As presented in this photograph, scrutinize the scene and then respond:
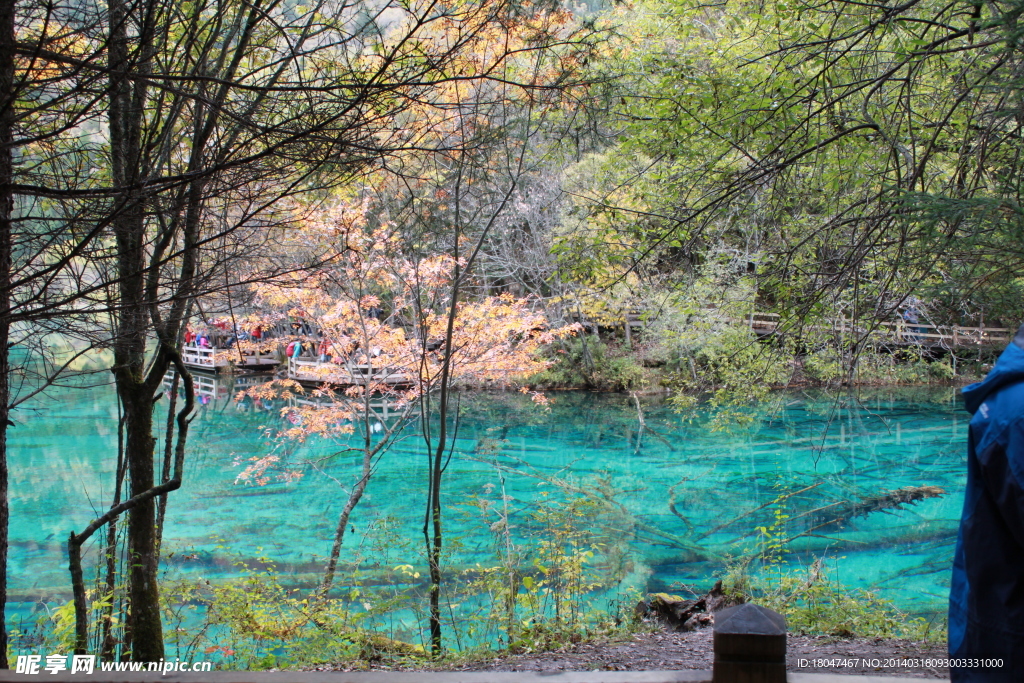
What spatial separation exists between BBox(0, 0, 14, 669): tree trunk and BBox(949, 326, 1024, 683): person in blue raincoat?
216 centimetres

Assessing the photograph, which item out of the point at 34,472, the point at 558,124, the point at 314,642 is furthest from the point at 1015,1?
the point at 34,472

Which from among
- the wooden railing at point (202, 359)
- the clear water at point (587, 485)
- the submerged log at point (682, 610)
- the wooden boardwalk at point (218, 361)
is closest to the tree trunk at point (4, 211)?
the clear water at point (587, 485)

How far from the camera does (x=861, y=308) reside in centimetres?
457

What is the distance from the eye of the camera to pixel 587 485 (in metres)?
10.4

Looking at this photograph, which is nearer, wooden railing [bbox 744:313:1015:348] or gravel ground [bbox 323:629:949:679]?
gravel ground [bbox 323:629:949:679]

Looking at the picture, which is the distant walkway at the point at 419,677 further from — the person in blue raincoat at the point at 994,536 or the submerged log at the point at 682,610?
the submerged log at the point at 682,610

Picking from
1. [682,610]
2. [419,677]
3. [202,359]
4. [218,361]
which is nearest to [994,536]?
[419,677]

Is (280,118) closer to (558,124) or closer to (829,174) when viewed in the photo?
(558,124)

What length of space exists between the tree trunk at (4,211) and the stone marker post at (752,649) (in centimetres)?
196

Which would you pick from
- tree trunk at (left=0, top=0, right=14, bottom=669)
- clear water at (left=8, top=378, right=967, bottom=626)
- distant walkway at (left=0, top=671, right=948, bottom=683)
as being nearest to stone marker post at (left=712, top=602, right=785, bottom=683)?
distant walkway at (left=0, top=671, right=948, bottom=683)

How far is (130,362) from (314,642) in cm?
203

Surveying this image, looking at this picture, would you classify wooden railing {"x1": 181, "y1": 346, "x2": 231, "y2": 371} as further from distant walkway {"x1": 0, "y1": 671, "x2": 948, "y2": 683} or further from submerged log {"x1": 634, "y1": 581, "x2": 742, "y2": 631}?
distant walkway {"x1": 0, "y1": 671, "x2": 948, "y2": 683}

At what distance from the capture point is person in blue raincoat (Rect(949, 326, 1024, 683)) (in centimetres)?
108

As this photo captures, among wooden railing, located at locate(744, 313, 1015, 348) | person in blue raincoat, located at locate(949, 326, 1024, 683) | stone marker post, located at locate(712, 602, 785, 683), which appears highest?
wooden railing, located at locate(744, 313, 1015, 348)
